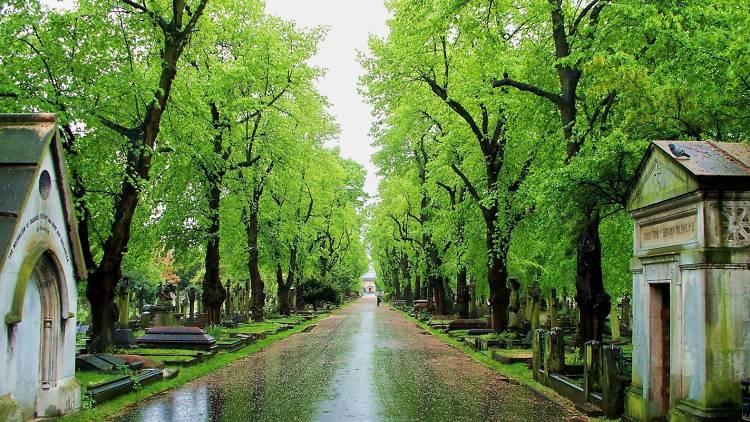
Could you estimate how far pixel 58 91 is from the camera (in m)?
14.7

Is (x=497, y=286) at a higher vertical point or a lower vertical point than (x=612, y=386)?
higher

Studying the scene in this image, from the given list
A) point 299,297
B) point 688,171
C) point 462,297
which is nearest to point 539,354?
point 688,171

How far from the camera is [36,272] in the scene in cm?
923

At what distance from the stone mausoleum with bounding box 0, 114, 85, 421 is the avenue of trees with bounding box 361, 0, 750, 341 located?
7.99 meters

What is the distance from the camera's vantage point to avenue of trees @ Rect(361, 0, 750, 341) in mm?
10555

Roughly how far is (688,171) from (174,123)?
13.9 meters

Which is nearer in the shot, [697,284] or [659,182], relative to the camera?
[697,284]

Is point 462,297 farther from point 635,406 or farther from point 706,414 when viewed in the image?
point 706,414

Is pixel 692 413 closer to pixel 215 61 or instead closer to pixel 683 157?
pixel 683 157

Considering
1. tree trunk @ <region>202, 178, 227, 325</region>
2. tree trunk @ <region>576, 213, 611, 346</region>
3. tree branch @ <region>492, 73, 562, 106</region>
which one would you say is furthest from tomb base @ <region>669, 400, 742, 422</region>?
tree trunk @ <region>202, 178, 227, 325</region>

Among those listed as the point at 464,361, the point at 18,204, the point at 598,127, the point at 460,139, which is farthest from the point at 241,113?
the point at 18,204

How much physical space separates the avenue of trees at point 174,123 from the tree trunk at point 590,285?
9.94m

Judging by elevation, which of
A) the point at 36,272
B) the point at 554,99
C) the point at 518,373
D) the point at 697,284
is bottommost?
the point at 518,373

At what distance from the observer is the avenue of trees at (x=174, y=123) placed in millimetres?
14969
